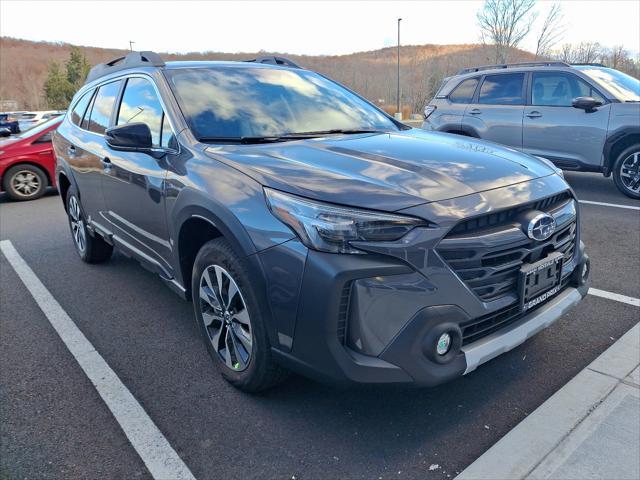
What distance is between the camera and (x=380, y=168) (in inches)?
96.7

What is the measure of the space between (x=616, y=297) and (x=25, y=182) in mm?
9648

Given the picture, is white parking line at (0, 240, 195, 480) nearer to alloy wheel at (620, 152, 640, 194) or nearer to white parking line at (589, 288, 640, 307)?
white parking line at (589, 288, 640, 307)

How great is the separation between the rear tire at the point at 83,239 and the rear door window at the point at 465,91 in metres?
6.35

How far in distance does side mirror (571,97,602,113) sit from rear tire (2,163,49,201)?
9.21 metres

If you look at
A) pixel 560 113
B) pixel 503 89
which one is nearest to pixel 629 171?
pixel 560 113

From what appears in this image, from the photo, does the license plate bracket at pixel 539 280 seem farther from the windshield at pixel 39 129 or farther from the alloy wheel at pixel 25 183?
the windshield at pixel 39 129

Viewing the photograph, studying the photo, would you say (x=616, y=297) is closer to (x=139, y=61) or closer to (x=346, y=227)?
(x=346, y=227)

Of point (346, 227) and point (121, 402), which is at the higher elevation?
point (346, 227)

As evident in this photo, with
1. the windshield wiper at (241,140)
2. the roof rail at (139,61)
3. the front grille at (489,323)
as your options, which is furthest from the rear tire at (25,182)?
the front grille at (489,323)

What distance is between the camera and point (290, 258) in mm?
2143

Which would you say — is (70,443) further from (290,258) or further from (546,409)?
(546,409)

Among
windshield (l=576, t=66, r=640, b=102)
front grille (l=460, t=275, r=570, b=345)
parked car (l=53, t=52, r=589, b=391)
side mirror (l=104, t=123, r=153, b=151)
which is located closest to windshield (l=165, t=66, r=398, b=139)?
parked car (l=53, t=52, r=589, b=391)

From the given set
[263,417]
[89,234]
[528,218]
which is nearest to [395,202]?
[528,218]

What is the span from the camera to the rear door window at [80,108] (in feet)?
16.0
